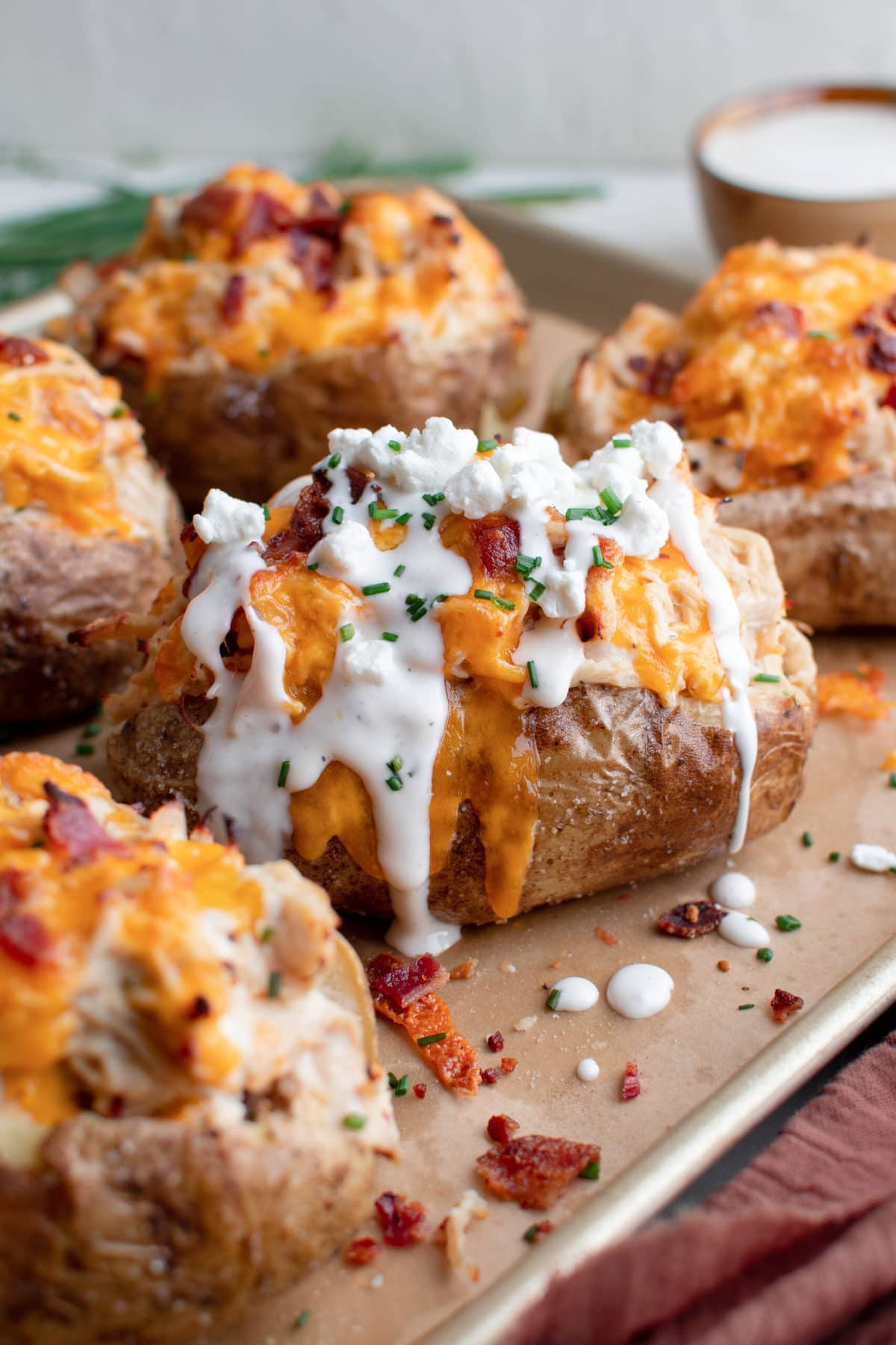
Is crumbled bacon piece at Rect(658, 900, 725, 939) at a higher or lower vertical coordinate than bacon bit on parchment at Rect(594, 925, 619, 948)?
higher

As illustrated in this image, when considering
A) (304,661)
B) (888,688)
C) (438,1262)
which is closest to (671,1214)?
(438,1262)

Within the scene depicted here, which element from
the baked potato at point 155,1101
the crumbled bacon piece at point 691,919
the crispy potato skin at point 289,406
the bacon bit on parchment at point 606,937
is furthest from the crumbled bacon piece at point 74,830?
the crispy potato skin at point 289,406

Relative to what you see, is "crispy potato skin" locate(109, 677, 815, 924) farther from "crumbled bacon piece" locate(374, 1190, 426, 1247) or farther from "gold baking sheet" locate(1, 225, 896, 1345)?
"crumbled bacon piece" locate(374, 1190, 426, 1247)

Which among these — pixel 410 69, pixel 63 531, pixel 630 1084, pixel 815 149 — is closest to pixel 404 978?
pixel 630 1084

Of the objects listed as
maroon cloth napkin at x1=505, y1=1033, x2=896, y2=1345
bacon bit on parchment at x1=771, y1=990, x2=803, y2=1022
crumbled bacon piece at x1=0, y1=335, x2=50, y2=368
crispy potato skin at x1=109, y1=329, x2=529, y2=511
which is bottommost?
bacon bit on parchment at x1=771, y1=990, x2=803, y2=1022

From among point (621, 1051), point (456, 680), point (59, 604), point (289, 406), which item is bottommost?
point (621, 1051)

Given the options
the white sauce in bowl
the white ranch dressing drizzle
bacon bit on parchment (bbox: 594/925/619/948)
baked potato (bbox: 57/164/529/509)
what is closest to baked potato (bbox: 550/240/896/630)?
baked potato (bbox: 57/164/529/509)

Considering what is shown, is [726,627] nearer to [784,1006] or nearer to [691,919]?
[691,919]
